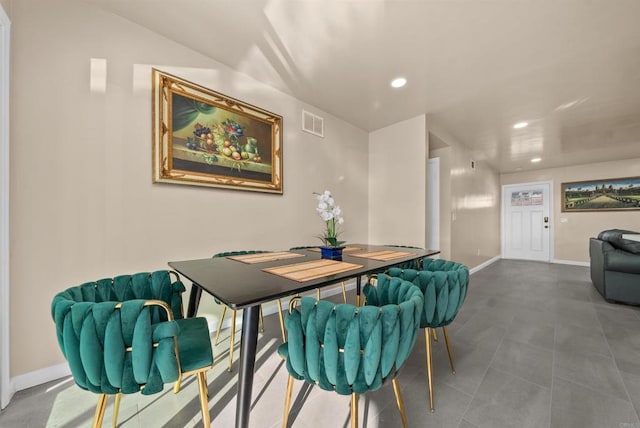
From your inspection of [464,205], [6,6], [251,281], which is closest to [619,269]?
[464,205]

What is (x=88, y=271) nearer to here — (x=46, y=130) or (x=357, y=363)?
(x=46, y=130)

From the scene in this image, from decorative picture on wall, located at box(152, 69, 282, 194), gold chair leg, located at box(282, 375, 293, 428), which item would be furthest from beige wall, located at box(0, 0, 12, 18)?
gold chair leg, located at box(282, 375, 293, 428)

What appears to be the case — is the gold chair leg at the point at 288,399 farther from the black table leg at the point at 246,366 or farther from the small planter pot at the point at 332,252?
the small planter pot at the point at 332,252

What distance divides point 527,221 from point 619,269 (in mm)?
4151

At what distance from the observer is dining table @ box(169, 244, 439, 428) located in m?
0.85

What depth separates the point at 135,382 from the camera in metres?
0.82

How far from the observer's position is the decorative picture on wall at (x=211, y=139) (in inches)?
75.5

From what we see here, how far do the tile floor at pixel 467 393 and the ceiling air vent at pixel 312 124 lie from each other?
7.81ft

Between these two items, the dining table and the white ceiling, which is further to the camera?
the white ceiling

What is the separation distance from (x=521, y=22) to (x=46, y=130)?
3379mm

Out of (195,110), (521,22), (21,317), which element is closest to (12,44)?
(195,110)

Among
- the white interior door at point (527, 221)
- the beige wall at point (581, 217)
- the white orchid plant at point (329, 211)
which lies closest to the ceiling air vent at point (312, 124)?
the white orchid plant at point (329, 211)

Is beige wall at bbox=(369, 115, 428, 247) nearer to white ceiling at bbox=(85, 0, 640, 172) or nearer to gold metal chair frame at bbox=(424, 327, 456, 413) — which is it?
white ceiling at bbox=(85, 0, 640, 172)

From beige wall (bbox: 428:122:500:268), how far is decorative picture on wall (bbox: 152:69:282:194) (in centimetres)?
255
